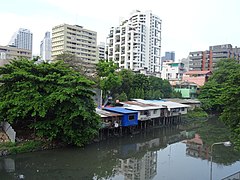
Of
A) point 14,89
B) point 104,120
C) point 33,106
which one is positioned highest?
point 14,89

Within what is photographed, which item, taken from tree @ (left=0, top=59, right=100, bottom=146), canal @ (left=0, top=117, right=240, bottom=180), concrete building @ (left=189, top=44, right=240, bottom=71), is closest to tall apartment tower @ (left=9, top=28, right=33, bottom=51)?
concrete building @ (left=189, top=44, right=240, bottom=71)

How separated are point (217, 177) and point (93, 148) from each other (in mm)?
10503

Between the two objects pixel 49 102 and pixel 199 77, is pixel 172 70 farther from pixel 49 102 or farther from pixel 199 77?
pixel 49 102

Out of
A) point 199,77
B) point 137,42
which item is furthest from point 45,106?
point 137,42

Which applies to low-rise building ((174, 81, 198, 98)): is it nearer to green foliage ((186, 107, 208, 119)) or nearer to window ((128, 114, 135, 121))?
green foliage ((186, 107, 208, 119))

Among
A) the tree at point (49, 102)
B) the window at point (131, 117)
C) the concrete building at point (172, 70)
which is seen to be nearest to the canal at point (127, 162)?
the tree at point (49, 102)

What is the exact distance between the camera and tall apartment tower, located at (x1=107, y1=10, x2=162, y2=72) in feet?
235

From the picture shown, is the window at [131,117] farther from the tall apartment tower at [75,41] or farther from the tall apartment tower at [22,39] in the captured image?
the tall apartment tower at [22,39]

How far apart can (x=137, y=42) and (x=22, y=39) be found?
57.6m

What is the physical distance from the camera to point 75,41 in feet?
226

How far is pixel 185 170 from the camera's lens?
16.7 metres

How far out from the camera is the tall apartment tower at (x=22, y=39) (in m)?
100

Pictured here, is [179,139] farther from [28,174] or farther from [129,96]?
[28,174]

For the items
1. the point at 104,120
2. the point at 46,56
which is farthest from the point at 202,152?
the point at 46,56
